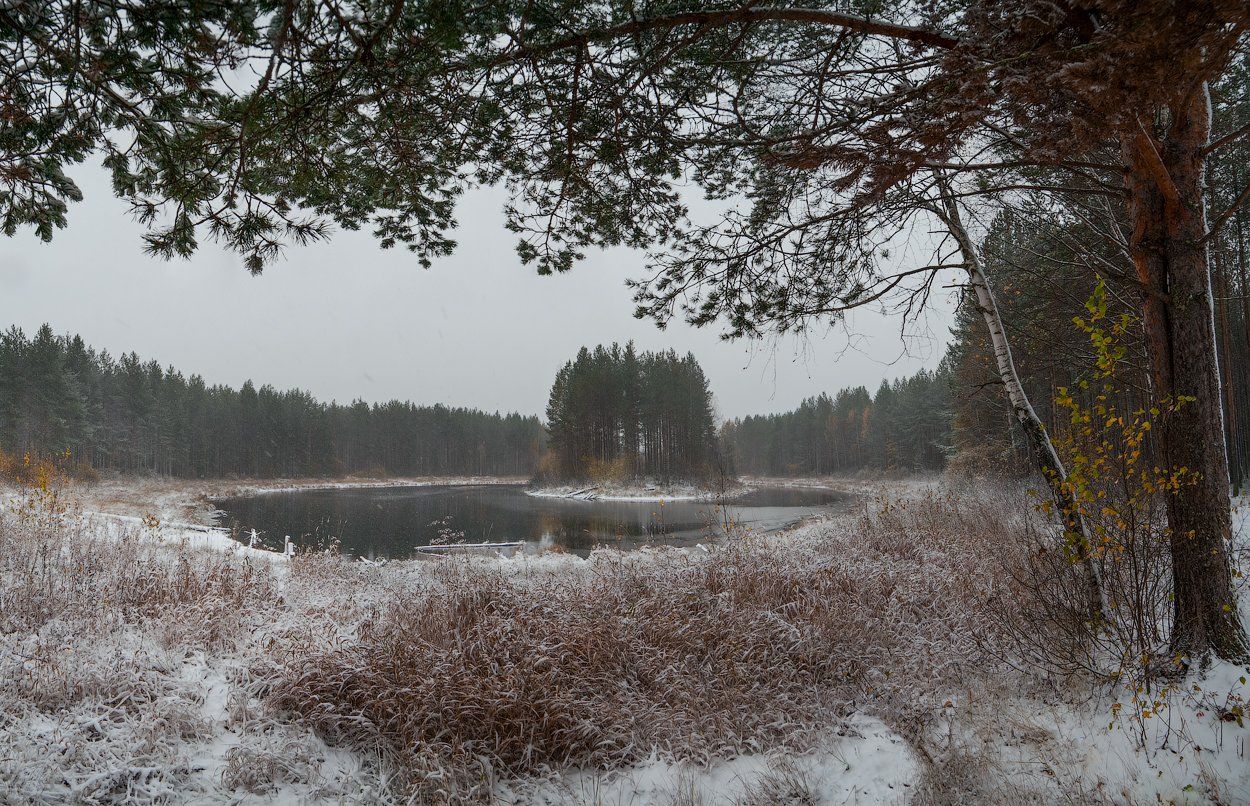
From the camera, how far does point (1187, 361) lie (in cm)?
357

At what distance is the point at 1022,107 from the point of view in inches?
97.7

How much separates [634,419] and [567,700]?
39.6 m

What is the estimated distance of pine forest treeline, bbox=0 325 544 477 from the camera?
34375 millimetres

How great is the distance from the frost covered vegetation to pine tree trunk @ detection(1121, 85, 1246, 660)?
0.43 meters

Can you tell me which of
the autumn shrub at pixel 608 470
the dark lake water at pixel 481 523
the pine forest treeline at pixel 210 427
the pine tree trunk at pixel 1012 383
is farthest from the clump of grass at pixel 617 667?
the autumn shrub at pixel 608 470

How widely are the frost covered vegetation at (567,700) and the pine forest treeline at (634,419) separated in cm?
3583

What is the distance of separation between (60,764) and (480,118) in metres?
4.38

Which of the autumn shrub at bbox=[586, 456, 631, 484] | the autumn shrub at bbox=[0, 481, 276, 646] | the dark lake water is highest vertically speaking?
the autumn shrub at bbox=[0, 481, 276, 646]

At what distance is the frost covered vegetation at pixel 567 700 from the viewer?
294cm

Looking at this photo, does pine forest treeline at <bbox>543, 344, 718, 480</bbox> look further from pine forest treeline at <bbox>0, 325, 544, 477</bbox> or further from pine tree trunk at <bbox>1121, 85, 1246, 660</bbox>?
pine tree trunk at <bbox>1121, 85, 1246, 660</bbox>

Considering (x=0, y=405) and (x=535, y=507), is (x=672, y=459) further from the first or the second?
(x=0, y=405)

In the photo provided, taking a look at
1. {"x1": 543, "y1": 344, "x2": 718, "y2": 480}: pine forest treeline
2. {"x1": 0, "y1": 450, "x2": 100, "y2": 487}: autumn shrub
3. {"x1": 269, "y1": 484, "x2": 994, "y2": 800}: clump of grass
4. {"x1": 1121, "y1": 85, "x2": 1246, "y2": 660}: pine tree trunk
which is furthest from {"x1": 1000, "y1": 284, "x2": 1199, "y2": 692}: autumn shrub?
{"x1": 543, "y1": 344, "x2": 718, "y2": 480}: pine forest treeline

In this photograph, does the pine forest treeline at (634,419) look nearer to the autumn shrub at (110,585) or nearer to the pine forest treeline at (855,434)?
the pine forest treeline at (855,434)

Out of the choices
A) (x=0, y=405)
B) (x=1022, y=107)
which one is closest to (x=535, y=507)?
(x=1022, y=107)
